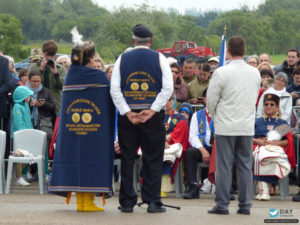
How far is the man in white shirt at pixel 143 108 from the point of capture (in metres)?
8.24

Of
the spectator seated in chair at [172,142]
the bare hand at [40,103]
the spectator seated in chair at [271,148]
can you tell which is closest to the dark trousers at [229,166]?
the spectator seated in chair at [271,148]

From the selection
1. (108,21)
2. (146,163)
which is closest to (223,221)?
(146,163)

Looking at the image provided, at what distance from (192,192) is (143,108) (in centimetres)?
280

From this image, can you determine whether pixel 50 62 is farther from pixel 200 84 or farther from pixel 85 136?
A: pixel 85 136

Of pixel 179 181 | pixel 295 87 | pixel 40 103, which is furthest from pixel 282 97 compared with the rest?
pixel 40 103

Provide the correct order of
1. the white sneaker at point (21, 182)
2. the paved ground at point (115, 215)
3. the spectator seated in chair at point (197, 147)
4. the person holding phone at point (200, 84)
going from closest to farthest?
the paved ground at point (115, 215) → the spectator seated in chair at point (197, 147) → the white sneaker at point (21, 182) → the person holding phone at point (200, 84)

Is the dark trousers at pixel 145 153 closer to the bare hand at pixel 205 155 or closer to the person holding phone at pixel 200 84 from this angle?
the bare hand at pixel 205 155

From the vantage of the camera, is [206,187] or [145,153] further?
[206,187]

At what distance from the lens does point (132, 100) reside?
326 inches

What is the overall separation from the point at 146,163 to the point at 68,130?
0.95 meters

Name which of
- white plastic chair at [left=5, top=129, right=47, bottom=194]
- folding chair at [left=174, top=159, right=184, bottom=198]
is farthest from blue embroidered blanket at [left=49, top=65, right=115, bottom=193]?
white plastic chair at [left=5, top=129, right=47, bottom=194]

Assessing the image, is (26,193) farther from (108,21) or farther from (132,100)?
(108,21)

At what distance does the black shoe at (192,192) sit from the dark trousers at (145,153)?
2300 mm

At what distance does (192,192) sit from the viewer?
10.7 m
